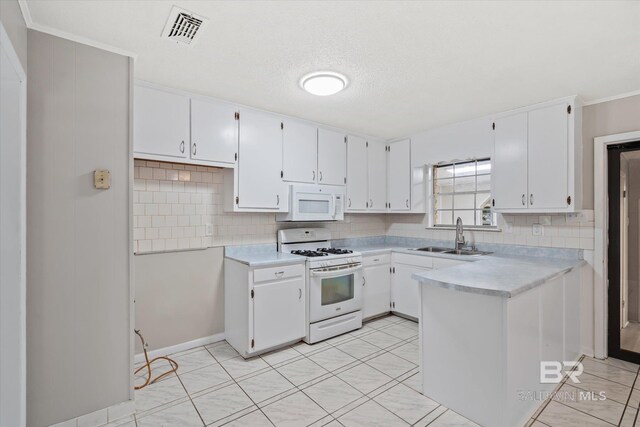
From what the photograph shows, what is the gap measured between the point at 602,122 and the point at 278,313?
3537mm

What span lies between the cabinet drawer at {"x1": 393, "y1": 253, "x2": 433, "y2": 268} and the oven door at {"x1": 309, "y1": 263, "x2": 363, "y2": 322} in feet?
2.06

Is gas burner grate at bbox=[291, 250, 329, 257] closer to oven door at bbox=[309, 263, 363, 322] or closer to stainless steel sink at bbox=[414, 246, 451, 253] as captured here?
oven door at bbox=[309, 263, 363, 322]

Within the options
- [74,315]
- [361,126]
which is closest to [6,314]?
[74,315]

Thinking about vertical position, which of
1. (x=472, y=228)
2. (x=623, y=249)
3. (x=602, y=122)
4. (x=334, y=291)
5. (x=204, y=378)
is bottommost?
(x=204, y=378)

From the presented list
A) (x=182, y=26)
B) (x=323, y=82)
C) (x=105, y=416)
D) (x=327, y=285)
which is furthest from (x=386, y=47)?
(x=105, y=416)

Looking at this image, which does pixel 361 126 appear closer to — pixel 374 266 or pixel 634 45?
pixel 374 266

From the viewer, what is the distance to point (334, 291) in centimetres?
341

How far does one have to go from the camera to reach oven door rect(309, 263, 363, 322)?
3213 mm

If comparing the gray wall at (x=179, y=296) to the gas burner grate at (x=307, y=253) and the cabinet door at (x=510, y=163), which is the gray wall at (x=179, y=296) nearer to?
the gas burner grate at (x=307, y=253)

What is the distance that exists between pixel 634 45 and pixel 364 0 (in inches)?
72.8

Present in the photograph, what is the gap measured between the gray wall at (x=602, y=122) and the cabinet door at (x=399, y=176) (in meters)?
1.84

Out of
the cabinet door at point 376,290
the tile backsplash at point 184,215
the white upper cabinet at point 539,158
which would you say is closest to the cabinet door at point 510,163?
the white upper cabinet at point 539,158

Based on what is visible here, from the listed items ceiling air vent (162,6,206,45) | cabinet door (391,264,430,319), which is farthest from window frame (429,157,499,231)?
ceiling air vent (162,6,206,45)
